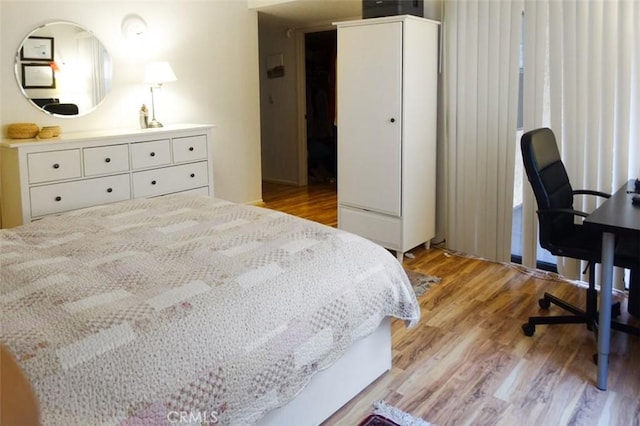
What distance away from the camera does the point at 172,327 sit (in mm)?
1519

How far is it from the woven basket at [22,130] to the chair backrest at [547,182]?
318 centimetres

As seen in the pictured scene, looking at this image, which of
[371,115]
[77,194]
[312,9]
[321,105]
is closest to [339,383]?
[371,115]

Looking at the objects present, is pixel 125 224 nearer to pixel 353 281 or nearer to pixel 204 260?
pixel 204 260

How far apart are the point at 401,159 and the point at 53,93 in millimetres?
2627

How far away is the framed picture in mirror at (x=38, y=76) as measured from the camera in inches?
150

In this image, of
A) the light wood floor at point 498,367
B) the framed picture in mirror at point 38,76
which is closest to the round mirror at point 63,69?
the framed picture in mirror at point 38,76

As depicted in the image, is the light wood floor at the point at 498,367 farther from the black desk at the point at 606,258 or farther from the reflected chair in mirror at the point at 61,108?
the reflected chair in mirror at the point at 61,108

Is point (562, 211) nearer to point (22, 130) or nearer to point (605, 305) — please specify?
point (605, 305)

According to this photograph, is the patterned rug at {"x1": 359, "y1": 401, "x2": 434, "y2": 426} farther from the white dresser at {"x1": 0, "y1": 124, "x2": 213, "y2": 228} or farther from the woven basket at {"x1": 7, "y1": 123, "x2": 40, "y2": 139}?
the woven basket at {"x1": 7, "y1": 123, "x2": 40, "y2": 139}

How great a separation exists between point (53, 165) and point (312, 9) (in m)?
3.04

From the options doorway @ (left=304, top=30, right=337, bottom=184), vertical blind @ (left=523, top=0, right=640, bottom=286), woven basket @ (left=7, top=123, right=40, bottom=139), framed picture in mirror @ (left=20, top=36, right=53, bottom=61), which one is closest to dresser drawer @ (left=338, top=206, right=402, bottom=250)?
vertical blind @ (left=523, top=0, right=640, bottom=286)

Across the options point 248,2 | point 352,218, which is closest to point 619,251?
point 352,218

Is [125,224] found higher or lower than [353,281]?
higher

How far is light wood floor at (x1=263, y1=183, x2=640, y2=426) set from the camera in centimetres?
218
